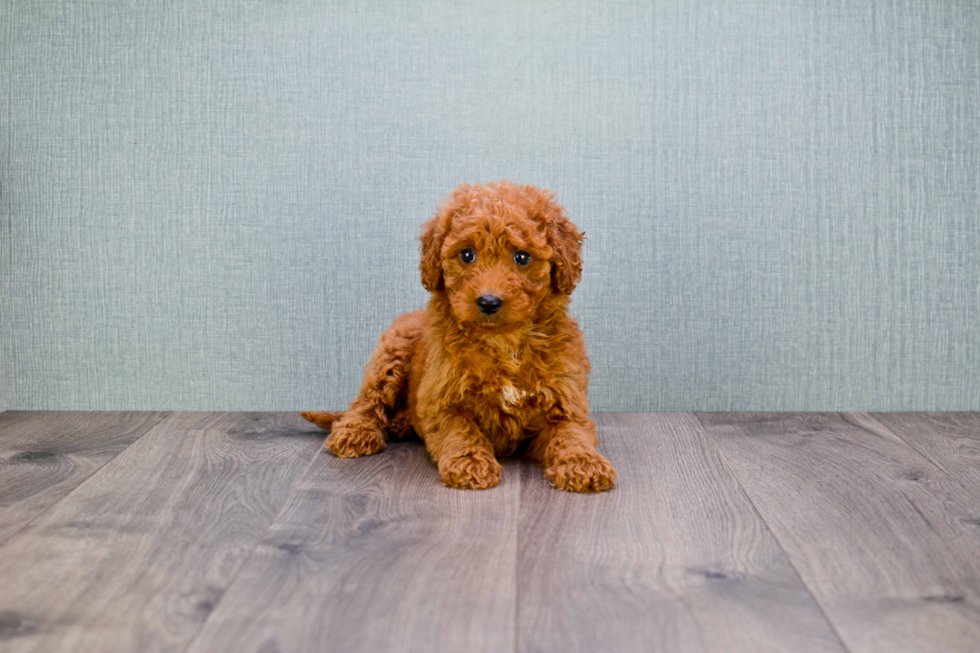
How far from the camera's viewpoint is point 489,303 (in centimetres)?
191

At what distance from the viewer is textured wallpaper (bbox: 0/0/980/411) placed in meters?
2.61

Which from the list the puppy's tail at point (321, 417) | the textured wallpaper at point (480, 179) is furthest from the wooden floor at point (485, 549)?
the textured wallpaper at point (480, 179)

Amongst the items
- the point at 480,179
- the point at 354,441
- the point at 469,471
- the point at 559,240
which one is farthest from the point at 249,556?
the point at 480,179

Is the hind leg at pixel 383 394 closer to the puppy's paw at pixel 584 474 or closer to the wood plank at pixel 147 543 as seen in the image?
the wood plank at pixel 147 543

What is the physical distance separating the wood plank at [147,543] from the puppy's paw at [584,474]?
63 centimetres

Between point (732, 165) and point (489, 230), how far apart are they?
3.47 feet

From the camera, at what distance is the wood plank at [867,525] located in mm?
1335

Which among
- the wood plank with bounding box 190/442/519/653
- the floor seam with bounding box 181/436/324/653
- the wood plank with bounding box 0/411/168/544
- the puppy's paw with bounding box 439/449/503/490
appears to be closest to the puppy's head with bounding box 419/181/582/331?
the puppy's paw with bounding box 439/449/503/490

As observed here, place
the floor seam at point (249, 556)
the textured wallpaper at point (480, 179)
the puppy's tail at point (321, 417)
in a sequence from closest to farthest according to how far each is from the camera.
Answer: the floor seam at point (249, 556) < the puppy's tail at point (321, 417) < the textured wallpaper at point (480, 179)

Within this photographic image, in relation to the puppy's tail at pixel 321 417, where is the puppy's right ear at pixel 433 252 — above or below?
above

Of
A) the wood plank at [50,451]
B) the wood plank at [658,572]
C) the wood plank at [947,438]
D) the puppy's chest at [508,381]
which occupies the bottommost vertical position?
the wood plank at [947,438]

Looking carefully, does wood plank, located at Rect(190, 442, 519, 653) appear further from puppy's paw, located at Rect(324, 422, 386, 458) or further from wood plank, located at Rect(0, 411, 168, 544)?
wood plank, located at Rect(0, 411, 168, 544)

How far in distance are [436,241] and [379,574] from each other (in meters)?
0.85

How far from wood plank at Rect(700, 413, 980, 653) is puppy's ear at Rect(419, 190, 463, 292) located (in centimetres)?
88
